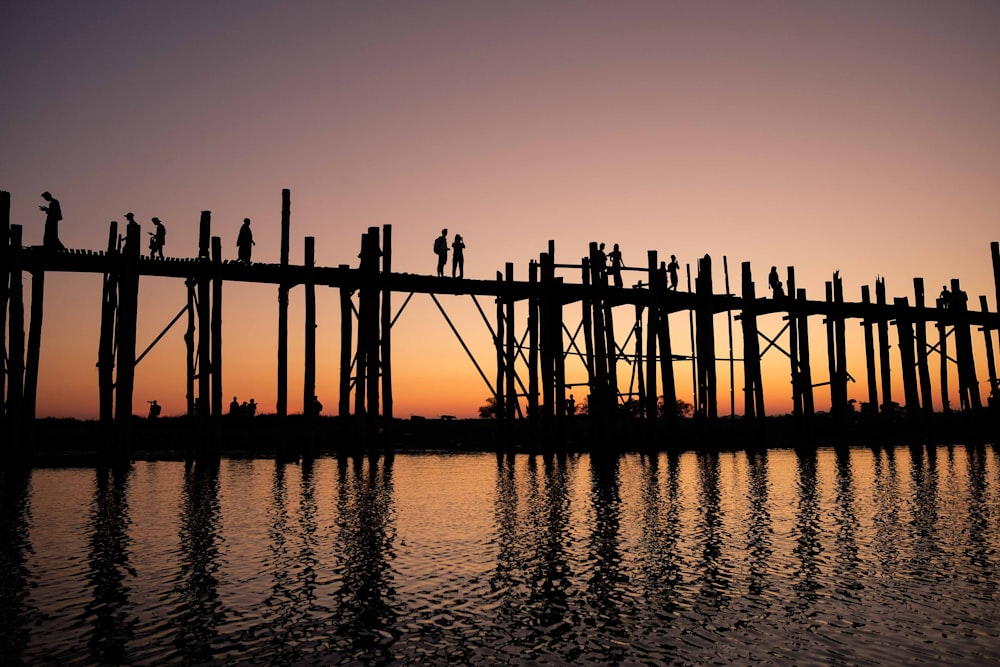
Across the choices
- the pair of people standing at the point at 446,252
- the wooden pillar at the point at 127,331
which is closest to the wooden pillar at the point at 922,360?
the pair of people standing at the point at 446,252

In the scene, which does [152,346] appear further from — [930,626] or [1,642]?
[930,626]

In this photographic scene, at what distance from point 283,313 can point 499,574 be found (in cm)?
1408

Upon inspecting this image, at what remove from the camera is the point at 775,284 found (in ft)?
96.7

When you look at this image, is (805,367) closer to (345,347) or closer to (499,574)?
(345,347)

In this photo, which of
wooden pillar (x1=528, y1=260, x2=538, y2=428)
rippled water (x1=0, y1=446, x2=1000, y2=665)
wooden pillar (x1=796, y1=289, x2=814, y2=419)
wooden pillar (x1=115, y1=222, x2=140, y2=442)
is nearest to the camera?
rippled water (x1=0, y1=446, x2=1000, y2=665)

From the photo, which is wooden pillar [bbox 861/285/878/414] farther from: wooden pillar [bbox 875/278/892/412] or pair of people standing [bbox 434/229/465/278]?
pair of people standing [bbox 434/229/465/278]

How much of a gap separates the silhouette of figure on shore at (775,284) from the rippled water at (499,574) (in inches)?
534

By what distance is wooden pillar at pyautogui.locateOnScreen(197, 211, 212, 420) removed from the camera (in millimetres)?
20359

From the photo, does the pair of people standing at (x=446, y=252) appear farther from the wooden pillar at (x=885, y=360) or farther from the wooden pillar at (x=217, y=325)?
the wooden pillar at (x=885, y=360)

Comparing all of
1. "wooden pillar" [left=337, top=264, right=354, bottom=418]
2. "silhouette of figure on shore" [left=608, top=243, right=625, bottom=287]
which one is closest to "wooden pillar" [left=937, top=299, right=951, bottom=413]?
"silhouette of figure on shore" [left=608, top=243, right=625, bottom=287]

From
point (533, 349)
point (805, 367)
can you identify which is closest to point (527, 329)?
point (533, 349)

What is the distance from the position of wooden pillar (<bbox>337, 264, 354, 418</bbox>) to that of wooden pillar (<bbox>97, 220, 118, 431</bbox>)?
17.9ft

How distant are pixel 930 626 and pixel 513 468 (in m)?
15.3

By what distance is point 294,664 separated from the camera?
564cm
